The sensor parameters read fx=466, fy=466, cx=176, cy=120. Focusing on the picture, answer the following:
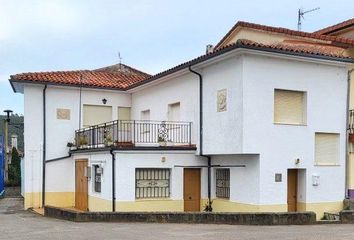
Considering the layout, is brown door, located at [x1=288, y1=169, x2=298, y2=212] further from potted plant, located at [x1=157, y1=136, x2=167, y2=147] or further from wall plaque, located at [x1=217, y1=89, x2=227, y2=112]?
potted plant, located at [x1=157, y1=136, x2=167, y2=147]

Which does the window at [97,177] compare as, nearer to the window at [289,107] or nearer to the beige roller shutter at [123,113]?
the beige roller shutter at [123,113]

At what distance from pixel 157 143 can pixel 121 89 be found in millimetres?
6295

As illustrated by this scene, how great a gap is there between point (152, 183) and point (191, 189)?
1607mm

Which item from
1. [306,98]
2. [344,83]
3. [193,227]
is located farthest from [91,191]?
[344,83]

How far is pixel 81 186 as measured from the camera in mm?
20750

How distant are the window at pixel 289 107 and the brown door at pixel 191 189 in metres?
4.11

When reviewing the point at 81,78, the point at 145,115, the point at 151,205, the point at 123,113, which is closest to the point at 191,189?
the point at 151,205

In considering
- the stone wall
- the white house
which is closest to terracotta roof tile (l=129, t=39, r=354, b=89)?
the white house

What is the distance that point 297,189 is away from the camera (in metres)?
16.5

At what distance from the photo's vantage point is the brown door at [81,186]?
66.1 ft

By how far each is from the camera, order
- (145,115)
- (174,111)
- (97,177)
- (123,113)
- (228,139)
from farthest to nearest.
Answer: (123,113)
(145,115)
(174,111)
(97,177)
(228,139)

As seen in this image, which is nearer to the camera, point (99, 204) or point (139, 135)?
point (99, 204)

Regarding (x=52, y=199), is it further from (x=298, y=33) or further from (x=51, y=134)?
(x=298, y=33)

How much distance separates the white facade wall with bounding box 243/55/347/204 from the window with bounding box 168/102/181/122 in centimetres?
475
